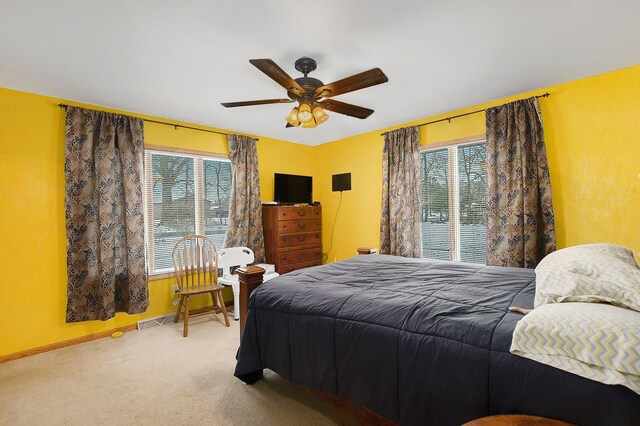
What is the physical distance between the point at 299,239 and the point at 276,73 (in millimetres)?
2859

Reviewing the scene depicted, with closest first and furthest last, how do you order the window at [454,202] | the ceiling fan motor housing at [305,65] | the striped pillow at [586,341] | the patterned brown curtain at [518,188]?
the striped pillow at [586,341], the ceiling fan motor housing at [305,65], the patterned brown curtain at [518,188], the window at [454,202]

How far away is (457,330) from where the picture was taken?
50.3 inches

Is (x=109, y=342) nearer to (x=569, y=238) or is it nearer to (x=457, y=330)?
(x=457, y=330)

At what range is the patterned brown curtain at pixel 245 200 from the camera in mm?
4074

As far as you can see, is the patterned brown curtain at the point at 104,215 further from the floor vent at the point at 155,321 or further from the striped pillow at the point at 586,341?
the striped pillow at the point at 586,341

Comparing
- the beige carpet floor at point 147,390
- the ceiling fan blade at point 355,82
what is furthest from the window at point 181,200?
the ceiling fan blade at point 355,82

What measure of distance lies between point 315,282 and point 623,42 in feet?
9.31

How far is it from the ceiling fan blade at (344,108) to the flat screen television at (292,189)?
2122 millimetres

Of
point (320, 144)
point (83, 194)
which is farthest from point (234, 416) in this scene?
point (320, 144)

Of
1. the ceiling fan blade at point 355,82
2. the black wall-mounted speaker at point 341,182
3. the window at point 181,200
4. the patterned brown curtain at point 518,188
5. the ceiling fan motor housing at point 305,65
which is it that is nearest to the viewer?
the ceiling fan blade at point 355,82

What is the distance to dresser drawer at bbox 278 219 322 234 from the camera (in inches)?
169

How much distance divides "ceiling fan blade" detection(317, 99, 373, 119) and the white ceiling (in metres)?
0.29

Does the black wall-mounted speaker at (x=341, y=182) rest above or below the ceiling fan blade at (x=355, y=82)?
below

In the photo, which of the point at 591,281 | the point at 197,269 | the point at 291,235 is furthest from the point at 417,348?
the point at 291,235
